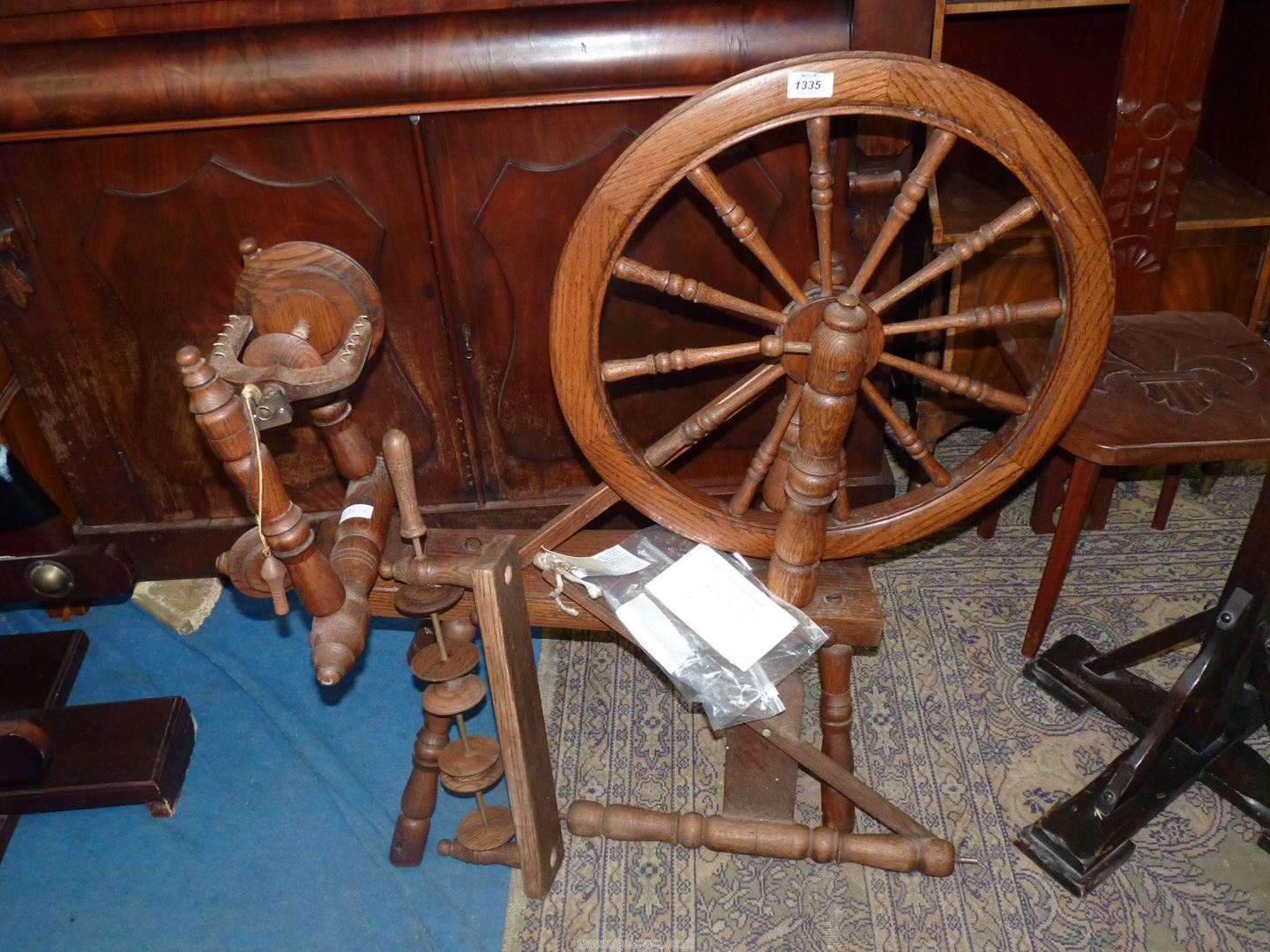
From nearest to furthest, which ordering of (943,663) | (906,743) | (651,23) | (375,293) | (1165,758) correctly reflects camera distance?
(375,293) < (651,23) < (1165,758) < (906,743) < (943,663)

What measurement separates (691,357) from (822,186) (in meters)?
0.31

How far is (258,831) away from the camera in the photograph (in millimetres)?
2191

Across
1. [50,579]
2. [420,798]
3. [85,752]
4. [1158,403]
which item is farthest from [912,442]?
[50,579]

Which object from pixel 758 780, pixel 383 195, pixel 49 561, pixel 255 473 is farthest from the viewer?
pixel 49 561

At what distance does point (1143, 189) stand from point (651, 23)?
1098mm

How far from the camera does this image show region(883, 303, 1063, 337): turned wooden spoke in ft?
5.47

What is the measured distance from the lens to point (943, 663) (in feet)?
7.94

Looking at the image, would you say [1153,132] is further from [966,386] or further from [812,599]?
[812,599]

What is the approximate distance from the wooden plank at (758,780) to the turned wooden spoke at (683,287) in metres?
0.64

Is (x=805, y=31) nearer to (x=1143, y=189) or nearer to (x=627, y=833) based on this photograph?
(x=1143, y=189)

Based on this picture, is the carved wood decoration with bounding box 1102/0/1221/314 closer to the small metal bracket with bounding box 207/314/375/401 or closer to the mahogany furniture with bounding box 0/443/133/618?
the small metal bracket with bounding box 207/314/375/401

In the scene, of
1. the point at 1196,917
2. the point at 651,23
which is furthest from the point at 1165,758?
the point at 651,23

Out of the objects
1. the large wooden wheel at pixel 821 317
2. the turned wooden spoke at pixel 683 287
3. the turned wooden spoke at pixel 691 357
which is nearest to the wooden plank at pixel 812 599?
the large wooden wheel at pixel 821 317

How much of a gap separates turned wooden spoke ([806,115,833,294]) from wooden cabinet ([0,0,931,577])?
41cm
